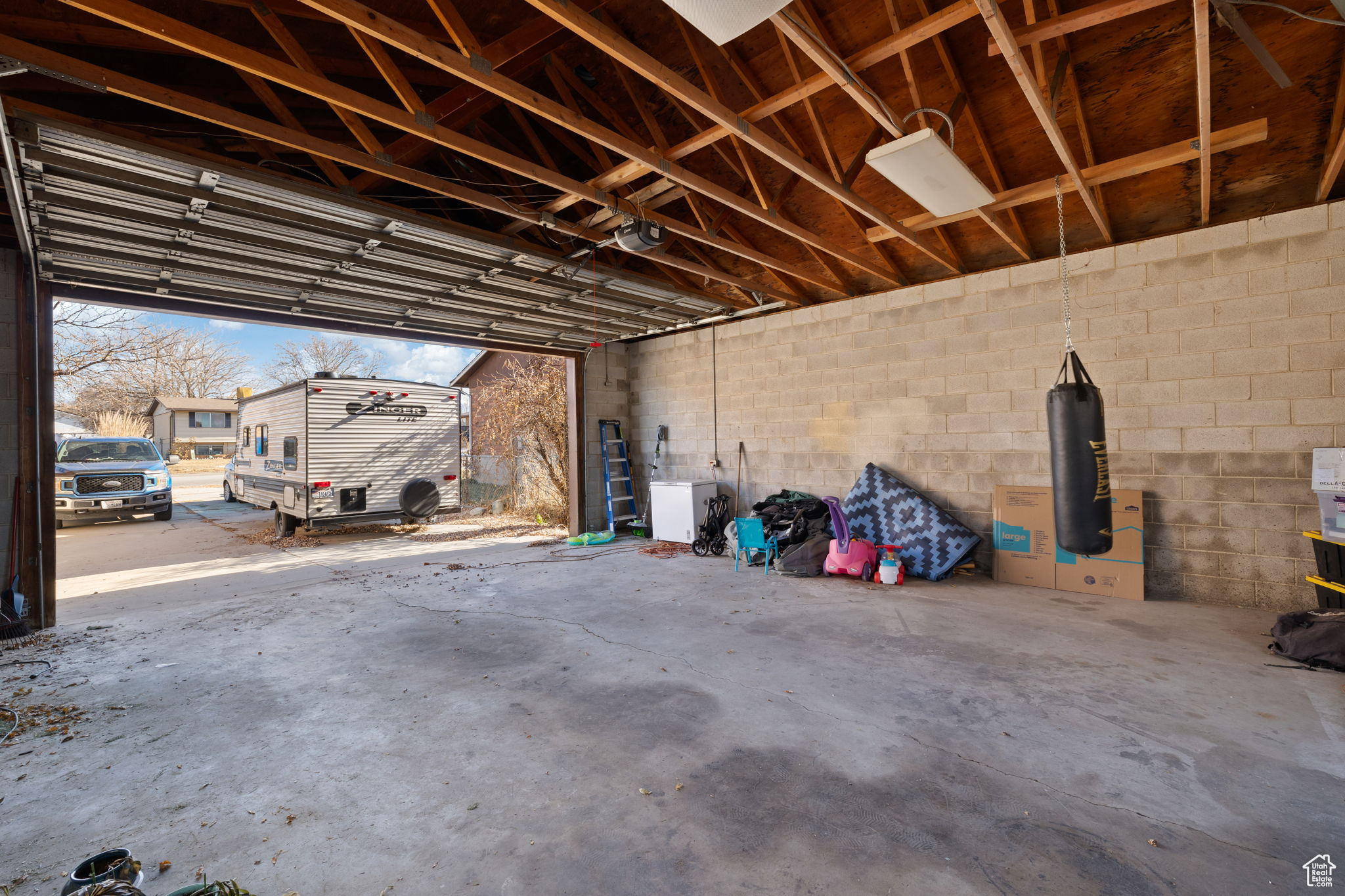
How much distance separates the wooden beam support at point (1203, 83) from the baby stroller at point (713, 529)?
5.27m

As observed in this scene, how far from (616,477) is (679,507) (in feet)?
5.15

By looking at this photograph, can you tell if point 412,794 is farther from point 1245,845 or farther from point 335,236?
point 335,236

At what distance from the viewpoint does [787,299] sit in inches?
259

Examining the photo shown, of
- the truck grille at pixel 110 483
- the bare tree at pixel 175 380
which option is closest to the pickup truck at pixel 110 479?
the truck grille at pixel 110 483

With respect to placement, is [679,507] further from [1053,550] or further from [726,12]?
[726,12]

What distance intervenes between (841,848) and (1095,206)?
4.83m

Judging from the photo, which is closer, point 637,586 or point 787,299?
point 637,586

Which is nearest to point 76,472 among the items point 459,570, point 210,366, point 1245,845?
point 459,570

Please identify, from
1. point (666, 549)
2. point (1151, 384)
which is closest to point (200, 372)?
point (666, 549)

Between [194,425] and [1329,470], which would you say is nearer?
[1329,470]

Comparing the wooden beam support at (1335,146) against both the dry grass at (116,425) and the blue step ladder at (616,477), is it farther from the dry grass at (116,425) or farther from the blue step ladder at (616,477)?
the dry grass at (116,425)

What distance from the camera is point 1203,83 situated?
276 cm

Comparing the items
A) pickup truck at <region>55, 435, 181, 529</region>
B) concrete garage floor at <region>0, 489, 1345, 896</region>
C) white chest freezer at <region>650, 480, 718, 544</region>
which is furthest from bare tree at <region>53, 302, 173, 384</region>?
white chest freezer at <region>650, 480, 718, 544</region>

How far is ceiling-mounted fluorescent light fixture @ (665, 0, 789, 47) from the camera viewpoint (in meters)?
2.00
